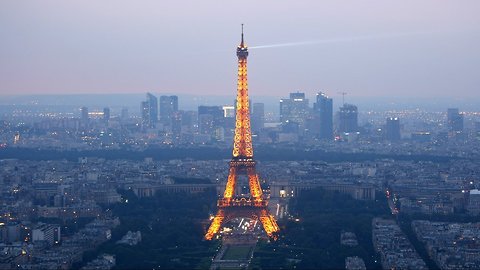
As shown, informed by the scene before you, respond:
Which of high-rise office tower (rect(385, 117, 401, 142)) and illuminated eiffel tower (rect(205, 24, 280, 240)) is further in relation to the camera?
high-rise office tower (rect(385, 117, 401, 142))

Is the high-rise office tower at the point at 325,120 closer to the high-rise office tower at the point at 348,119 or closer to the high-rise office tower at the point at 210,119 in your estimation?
the high-rise office tower at the point at 348,119

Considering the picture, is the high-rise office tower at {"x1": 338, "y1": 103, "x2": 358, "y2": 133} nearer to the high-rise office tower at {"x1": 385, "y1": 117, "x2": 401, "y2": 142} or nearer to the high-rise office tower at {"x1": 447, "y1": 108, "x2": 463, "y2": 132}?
the high-rise office tower at {"x1": 385, "y1": 117, "x2": 401, "y2": 142}

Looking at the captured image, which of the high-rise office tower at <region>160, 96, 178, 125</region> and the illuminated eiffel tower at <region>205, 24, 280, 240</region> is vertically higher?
the high-rise office tower at <region>160, 96, 178, 125</region>

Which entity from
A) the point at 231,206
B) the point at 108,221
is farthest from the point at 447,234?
the point at 108,221

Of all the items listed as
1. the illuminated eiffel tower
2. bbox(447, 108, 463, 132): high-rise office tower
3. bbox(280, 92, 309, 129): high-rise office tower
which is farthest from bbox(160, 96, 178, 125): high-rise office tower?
the illuminated eiffel tower

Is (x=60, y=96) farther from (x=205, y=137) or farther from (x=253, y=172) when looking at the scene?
(x=253, y=172)

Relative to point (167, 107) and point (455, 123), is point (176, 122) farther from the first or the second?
point (455, 123)

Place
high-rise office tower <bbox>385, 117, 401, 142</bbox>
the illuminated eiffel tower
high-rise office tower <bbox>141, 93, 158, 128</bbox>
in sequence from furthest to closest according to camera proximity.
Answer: high-rise office tower <bbox>141, 93, 158, 128</bbox> → high-rise office tower <bbox>385, 117, 401, 142</bbox> → the illuminated eiffel tower

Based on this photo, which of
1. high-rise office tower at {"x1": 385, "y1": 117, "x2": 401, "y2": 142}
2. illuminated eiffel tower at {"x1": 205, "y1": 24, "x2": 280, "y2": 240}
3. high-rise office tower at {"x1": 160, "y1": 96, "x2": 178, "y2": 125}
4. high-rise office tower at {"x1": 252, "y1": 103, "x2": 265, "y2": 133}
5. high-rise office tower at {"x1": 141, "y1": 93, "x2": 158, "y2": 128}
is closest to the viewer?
illuminated eiffel tower at {"x1": 205, "y1": 24, "x2": 280, "y2": 240}
